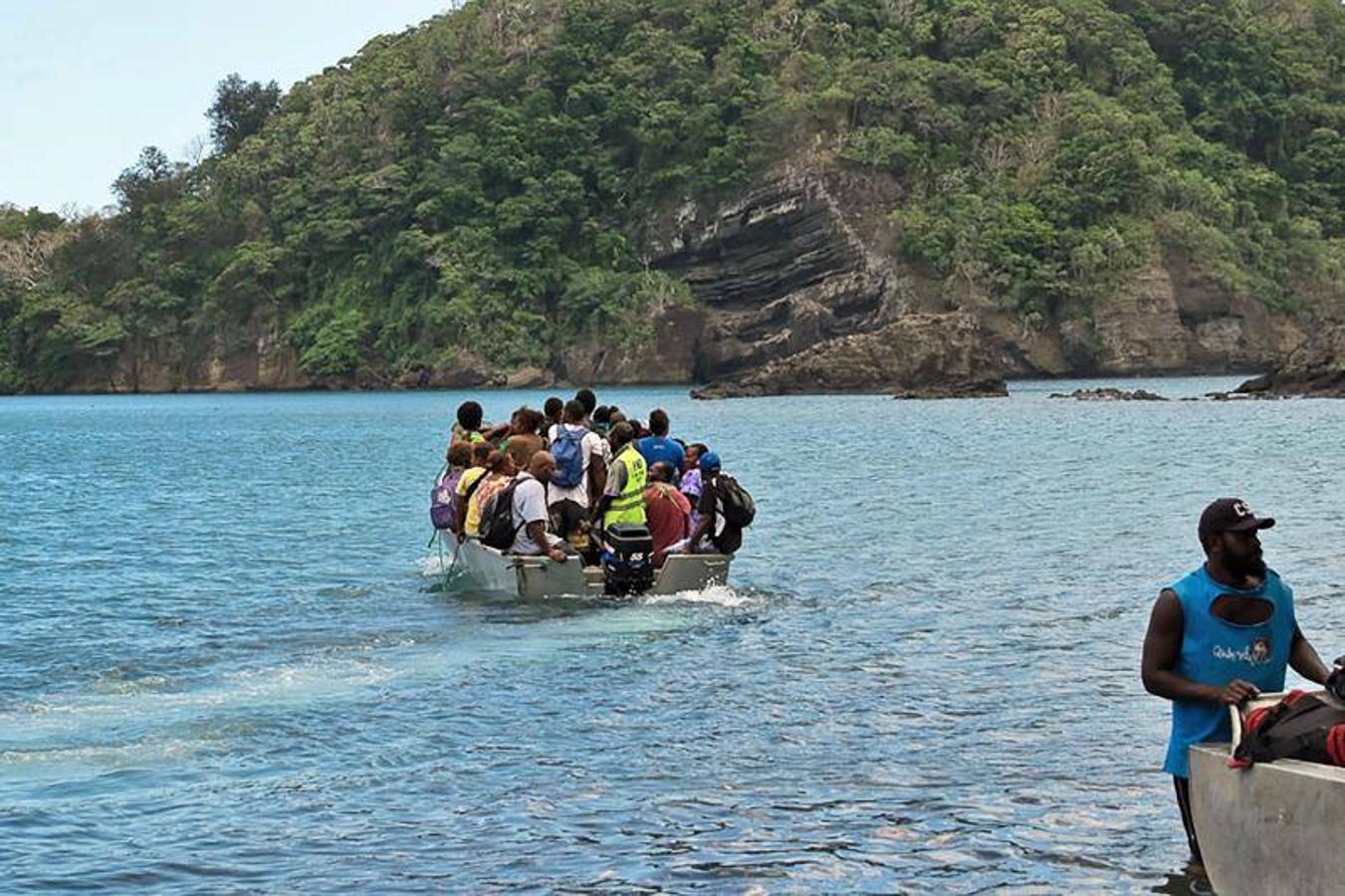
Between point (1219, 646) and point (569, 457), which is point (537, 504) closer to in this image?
point (569, 457)

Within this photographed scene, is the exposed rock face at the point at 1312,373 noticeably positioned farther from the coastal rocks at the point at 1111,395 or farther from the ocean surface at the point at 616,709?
the ocean surface at the point at 616,709

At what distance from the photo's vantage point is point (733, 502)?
65.9 feet

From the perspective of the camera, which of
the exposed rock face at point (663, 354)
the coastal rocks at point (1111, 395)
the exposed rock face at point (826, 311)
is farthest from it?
the exposed rock face at point (663, 354)

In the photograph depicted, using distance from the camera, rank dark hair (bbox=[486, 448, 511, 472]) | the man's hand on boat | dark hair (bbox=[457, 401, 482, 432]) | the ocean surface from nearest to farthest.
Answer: the man's hand on boat → the ocean surface → dark hair (bbox=[486, 448, 511, 472]) → dark hair (bbox=[457, 401, 482, 432])

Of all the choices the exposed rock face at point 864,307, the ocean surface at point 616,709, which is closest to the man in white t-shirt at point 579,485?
the ocean surface at point 616,709

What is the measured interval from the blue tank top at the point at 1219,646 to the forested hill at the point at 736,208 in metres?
91.7

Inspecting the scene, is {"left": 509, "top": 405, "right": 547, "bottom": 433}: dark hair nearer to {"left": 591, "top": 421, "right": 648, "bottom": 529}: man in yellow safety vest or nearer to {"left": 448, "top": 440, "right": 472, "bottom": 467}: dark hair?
{"left": 448, "top": 440, "right": 472, "bottom": 467}: dark hair

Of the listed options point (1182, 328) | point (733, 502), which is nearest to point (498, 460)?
point (733, 502)

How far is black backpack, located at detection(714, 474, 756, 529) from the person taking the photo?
20031mm

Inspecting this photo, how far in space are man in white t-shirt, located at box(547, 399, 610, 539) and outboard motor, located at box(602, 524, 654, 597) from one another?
56cm

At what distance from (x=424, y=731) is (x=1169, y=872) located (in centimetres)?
610

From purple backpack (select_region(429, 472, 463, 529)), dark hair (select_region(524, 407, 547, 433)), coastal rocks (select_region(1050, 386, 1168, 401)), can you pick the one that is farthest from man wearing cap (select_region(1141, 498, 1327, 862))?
coastal rocks (select_region(1050, 386, 1168, 401))

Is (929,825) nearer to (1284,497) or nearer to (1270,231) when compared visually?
(1284,497)

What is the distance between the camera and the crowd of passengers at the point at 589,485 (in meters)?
19.8
